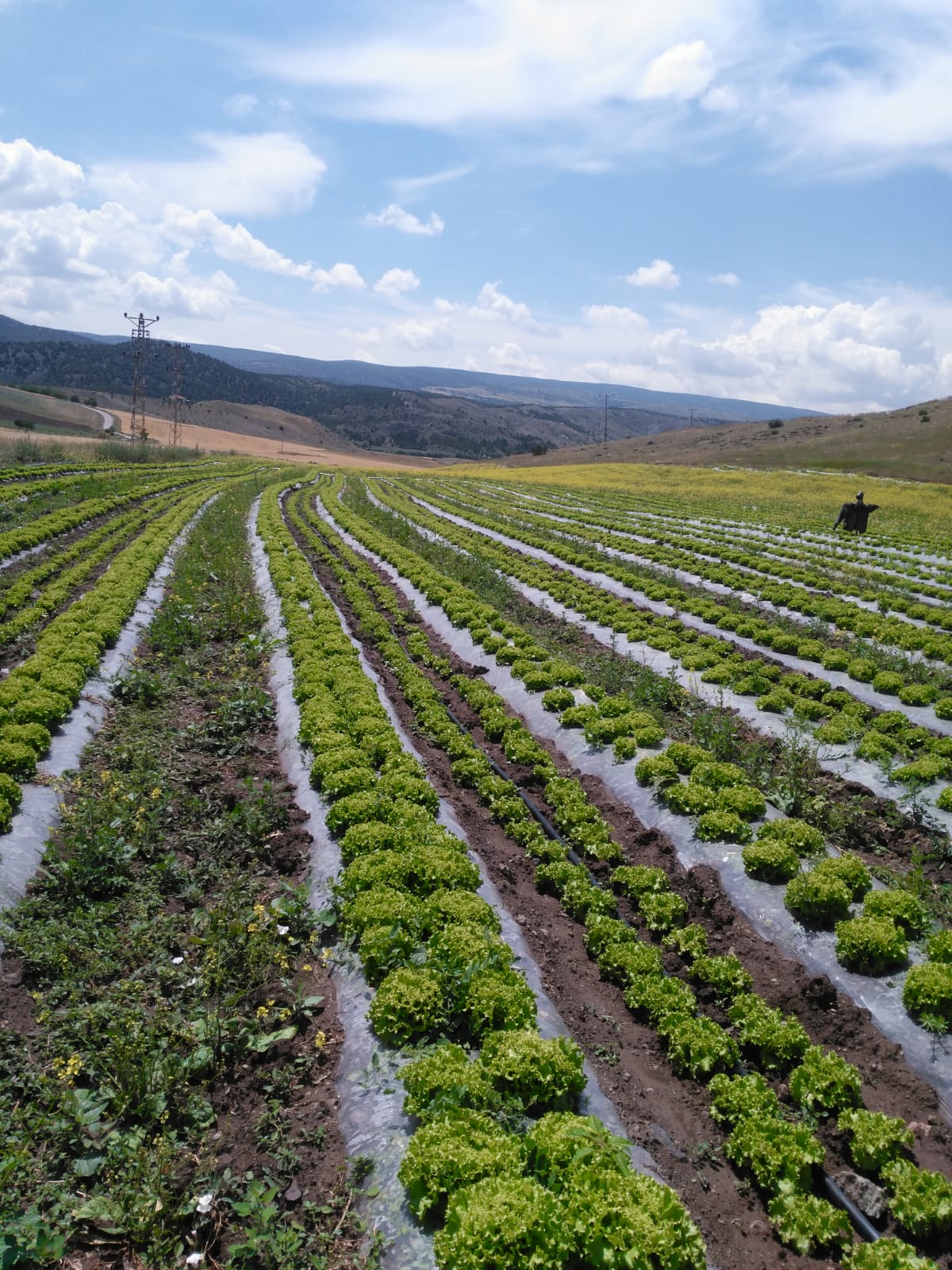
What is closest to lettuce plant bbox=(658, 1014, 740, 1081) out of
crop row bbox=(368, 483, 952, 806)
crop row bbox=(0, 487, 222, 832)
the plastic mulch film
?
the plastic mulch film

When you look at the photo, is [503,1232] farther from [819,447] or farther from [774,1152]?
[819,447]

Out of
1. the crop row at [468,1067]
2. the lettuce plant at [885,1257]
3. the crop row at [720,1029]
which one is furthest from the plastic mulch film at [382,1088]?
the lettuce plant at [885,1257]

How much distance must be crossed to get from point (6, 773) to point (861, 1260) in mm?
10601

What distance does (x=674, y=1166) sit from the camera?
5.88 m

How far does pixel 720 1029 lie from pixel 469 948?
240 centimetres

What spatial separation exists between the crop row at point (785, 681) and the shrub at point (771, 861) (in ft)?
10.0

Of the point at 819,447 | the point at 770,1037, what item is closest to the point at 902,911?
the point at 770,1037

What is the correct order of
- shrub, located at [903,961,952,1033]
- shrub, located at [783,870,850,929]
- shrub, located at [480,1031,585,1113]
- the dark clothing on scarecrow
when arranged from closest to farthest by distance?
1. shrub, located at [480,1031,585,1113]
2. shrub, located at [903,961,952,1033]
3. shrub, located at [783,870,850,929]
4. the dark clothing on scarecrow

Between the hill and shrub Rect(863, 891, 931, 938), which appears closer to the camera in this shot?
shrub Rect(863, 891, 931, 938)

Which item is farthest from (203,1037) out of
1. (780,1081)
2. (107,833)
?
(780,1081)

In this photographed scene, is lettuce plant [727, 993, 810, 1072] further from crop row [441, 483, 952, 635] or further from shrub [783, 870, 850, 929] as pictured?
crop row [441, 483, 952, 635]

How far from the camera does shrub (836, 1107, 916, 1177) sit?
18.6ft

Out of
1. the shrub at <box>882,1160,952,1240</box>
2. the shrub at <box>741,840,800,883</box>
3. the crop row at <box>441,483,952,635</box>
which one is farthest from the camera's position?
the crop row at <box>441,483,952,635</box>

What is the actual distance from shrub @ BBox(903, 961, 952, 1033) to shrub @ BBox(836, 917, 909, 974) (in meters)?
0.40
